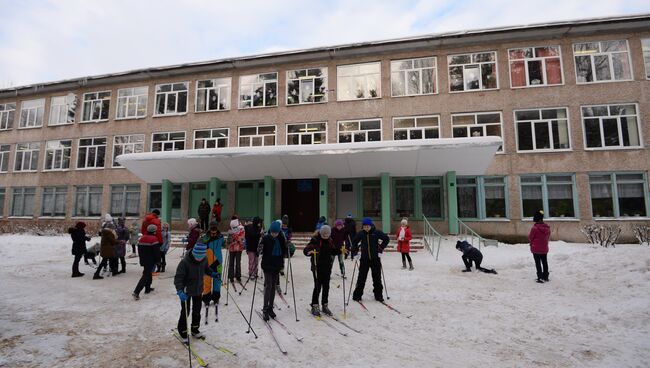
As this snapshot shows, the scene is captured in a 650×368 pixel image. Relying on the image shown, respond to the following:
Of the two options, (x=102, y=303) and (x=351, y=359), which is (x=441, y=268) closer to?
(x=351, y=359)

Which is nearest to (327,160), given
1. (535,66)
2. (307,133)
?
(307,133)

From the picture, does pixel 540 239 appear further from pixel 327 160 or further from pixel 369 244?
pixel 327 160

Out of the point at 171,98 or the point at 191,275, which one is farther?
the point at 171,98

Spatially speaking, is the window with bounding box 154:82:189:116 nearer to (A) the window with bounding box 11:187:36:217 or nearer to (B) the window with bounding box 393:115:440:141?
(A) the window with bounding box 11:187:36:217

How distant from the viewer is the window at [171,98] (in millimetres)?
22109

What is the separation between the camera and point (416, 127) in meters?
18.5

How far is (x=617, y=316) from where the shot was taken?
18.9ft

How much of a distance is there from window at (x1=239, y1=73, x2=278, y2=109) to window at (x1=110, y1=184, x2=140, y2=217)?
8882 millimetres

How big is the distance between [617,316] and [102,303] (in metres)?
9.55

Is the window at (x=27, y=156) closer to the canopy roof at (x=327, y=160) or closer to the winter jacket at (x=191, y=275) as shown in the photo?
the canopy roof at (x=327, y=160)

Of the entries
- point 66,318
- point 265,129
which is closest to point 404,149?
point 265,129

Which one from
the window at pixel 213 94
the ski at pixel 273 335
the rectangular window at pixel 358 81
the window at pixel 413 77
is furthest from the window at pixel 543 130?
the window at pixel 213 94

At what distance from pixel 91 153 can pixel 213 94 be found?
9763mm

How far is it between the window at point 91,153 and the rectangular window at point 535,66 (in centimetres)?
2566
